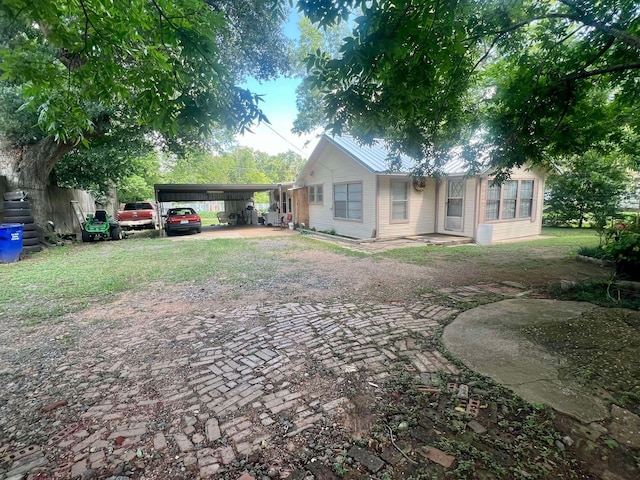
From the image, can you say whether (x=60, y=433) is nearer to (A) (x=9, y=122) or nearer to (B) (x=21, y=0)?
(B) (x=21, y=0)

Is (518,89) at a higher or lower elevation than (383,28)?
higher

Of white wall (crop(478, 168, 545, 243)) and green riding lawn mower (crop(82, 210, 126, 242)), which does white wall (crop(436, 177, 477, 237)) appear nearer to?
white wall (crop(478, 168, 545, 243))

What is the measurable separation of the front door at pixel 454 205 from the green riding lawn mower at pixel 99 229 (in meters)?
14.4

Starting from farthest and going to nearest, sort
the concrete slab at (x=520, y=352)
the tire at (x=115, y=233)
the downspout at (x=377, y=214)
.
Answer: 1. the tire at (x=115, y=233)
2. the downspout at (x=377, y=214)
3. the concrete slab at (x=520, y=352)

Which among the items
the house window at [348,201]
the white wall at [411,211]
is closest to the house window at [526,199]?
the white wall at [411,211]

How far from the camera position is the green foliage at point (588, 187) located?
558 inches

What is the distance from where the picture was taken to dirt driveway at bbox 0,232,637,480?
186cm

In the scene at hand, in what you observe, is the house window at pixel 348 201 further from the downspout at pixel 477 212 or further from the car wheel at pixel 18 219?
the car wheel at pixel 18 219

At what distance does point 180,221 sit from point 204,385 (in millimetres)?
14439

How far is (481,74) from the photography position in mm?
6758

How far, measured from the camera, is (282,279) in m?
6.37

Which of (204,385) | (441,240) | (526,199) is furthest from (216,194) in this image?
(204,385)

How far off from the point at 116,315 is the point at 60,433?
103 inches

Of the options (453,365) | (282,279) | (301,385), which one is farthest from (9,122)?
(453,365)
